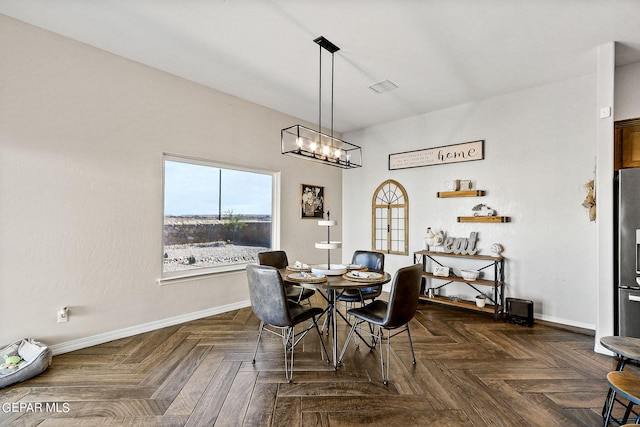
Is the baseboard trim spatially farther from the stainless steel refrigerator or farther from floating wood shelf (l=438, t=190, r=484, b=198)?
the stainless steel refrigerator


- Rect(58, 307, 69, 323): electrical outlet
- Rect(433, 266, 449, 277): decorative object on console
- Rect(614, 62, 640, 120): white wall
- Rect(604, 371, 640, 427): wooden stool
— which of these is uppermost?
Rect(614, 62, 640, 120): white wall

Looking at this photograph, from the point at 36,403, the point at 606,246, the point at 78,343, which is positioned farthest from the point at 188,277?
the point at 606,246

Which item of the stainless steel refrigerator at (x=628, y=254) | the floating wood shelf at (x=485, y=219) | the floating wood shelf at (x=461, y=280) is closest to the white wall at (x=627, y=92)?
the stainless steel refrigerator at (x=628, y=254)

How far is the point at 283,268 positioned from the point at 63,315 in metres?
2.18

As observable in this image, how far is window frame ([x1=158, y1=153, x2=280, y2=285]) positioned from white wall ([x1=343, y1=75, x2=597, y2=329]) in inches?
92.1

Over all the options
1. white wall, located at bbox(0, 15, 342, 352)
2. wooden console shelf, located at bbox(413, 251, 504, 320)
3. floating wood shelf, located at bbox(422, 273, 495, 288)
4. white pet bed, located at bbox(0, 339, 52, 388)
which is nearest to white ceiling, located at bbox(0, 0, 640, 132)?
white wall, located at bbox(0, 15, 342, 352)

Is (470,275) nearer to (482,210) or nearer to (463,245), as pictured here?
(463,245)

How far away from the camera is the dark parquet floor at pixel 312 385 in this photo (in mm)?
1926

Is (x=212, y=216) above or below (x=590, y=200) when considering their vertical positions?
below

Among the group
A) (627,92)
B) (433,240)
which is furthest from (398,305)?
(627,92)

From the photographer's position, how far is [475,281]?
157 inches

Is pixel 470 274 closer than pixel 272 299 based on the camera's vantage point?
No

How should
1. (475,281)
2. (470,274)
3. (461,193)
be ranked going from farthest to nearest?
(461,193) < (470,274) < (475,281)

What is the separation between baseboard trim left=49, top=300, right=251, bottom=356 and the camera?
2.79 metres
